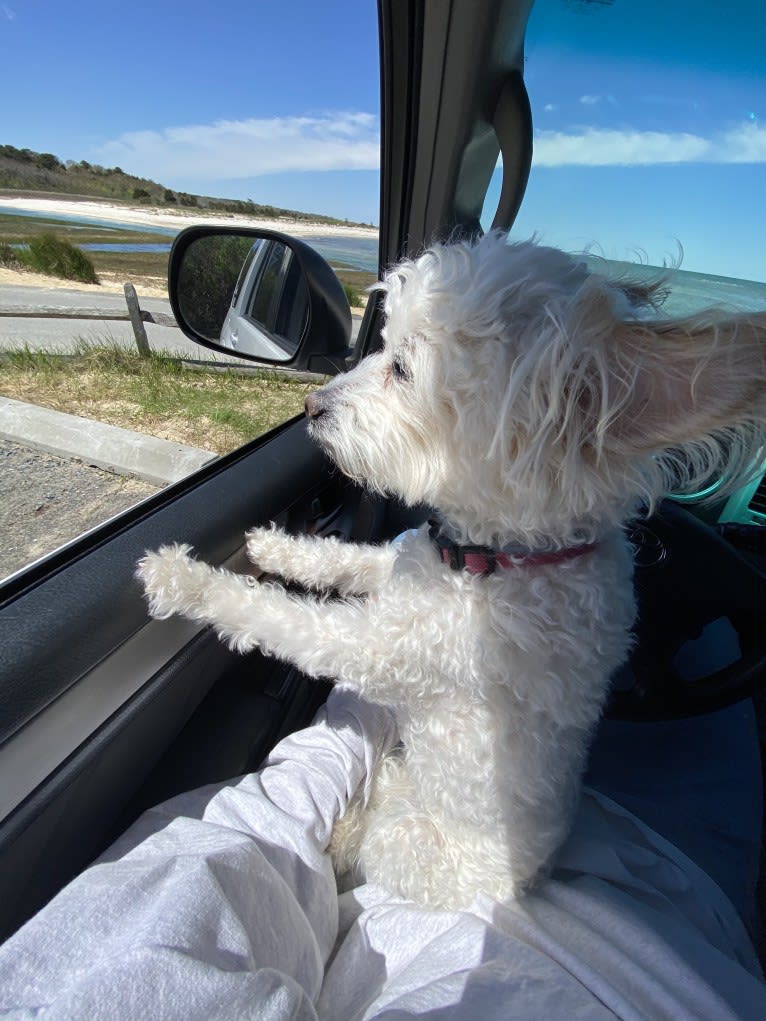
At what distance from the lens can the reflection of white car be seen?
8.88 feet

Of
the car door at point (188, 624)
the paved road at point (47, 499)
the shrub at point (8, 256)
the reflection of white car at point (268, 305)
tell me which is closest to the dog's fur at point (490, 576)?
the car door at point (188, 624)

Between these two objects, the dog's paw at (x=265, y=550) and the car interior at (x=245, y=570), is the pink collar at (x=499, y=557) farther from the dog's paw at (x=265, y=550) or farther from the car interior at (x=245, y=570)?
the dog's paw at (x=265, y=550)

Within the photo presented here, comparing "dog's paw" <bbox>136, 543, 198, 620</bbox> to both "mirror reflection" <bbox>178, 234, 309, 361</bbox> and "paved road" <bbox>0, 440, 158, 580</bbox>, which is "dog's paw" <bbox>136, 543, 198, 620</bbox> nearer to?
"paved road" <bbox>0, 440, 158, 580</bbox>

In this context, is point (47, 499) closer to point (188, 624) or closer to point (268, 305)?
point (188, 624)

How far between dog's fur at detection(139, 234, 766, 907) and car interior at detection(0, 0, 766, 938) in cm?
18

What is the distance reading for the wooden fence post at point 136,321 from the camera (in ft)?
8.18

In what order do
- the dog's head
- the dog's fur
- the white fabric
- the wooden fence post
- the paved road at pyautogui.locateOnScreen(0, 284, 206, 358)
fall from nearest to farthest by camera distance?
the white fabric → the dog's head → the dog's fur → the paved road at pyautogui.locateOnScreen(0, 284, 206, 358) → the wooden fence post

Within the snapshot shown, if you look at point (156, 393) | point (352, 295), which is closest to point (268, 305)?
point (352, 295)

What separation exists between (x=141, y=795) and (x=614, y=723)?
1.79 m

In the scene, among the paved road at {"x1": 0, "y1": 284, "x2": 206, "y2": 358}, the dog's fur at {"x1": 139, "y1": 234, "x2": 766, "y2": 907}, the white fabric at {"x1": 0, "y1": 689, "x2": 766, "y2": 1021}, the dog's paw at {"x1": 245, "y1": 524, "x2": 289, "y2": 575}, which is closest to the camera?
the white fabric at {"x1": 0, "y1": 689, "x2": 766, "y2": 1021}

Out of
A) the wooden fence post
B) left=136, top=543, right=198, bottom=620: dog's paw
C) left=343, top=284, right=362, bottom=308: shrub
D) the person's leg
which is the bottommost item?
the person's leg

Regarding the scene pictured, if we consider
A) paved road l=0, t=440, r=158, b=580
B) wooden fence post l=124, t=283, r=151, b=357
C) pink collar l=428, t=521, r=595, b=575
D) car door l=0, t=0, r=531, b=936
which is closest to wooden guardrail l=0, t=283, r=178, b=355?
wooden fence post l=124, t=283, r=151, b=357

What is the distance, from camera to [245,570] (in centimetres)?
218

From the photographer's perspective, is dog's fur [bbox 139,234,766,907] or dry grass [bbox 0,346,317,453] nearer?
dog's fur [bbox 139,234,766,907]
